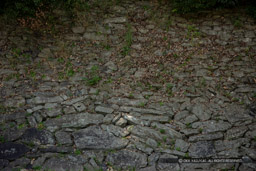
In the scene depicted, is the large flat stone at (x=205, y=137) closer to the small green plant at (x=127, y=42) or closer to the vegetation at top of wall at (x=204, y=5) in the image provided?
the small green plant at (x=127, y=42)

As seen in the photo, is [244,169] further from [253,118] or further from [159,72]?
[159,72]

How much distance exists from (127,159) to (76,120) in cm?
128

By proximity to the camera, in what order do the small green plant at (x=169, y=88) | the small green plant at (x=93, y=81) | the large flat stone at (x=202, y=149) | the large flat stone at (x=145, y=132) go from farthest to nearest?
the small green plant at (x=93, y=81), the small green plant at (x=169, y=88), the large flat stone at (x=145, y=132), the large flat stone at (x=202, y=149)

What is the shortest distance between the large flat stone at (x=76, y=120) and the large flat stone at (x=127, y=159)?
0.80 meters

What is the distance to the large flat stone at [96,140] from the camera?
14.6 feet

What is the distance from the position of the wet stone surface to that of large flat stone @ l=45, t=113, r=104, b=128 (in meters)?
0.02

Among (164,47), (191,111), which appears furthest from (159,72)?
(191,111)

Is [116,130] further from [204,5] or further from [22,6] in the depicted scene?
[204,5]

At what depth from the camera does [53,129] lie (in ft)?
15.3

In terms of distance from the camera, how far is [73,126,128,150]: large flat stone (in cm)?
444

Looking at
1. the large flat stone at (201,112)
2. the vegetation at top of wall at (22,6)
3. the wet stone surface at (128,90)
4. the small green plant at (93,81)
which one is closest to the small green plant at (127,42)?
the wet stone surface at (128,90)

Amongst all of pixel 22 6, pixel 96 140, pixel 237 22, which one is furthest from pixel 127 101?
pixel 237 22

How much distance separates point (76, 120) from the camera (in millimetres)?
4836

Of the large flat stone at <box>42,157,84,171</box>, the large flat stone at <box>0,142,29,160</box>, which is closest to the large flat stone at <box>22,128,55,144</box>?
the large flat stone at <box>0,142,29,160</box>
